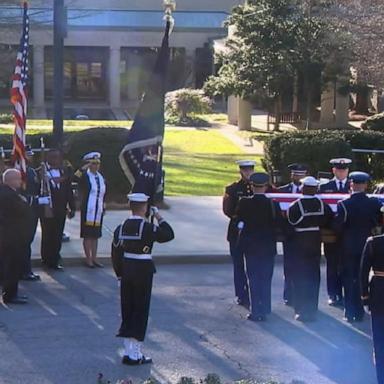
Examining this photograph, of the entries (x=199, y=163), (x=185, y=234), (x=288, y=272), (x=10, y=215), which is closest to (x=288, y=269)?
(x=288, y=272)

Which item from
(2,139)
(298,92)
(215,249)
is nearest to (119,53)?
(298,92)

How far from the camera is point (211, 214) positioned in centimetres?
1562

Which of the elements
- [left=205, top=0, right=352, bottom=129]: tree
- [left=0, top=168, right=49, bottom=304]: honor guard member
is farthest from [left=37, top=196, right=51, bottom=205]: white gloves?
[left=205, top=0, right=352, bottom=129]: tree

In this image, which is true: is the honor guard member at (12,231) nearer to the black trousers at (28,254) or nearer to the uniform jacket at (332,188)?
the black trousers at (28,254)

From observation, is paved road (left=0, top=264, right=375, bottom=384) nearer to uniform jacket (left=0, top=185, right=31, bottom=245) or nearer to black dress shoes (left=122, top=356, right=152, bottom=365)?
black dress shoes (left=122, top=356, right=152, bottom=365)

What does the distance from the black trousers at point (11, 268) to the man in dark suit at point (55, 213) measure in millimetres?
1736

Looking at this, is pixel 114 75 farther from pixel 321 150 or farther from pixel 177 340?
pixel 177 340

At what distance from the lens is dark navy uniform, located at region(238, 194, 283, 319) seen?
346 inches

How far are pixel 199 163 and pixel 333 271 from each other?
46.5 ft

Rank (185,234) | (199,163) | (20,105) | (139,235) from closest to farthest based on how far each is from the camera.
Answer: (139,235)
(20,105)
(185,234)
(199,163)

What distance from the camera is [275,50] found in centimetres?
3191

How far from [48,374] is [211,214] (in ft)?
29.3

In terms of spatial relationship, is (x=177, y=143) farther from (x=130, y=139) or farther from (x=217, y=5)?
(x=217, y=5)

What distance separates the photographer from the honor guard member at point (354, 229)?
28.8 ft
